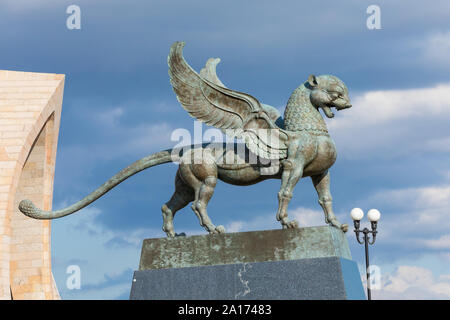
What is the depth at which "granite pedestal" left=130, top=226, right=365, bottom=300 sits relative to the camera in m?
10.5

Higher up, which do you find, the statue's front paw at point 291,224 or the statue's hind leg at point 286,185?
the statue's hind leg at point 286,185

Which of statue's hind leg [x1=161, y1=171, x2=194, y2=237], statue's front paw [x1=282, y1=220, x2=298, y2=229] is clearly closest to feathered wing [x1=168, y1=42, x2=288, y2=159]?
statue's hind leg [x1=161, y1=171, x2=194, y2=237]

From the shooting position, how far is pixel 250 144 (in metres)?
11.5

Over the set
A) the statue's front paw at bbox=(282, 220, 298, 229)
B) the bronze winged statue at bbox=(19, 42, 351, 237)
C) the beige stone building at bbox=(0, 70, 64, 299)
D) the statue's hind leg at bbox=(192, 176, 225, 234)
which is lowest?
the statue's front paw at bbox=(282, 220, 298, 229)

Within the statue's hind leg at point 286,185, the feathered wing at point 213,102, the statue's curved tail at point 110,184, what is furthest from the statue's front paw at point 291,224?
the statue's curved tail at point 110,184

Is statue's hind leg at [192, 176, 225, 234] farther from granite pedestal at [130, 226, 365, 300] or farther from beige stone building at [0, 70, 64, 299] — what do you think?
beige stone building at [0, 70, 64, 299]

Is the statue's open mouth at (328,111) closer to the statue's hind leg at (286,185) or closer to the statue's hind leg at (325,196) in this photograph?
the statue's hind leg at (325,196)

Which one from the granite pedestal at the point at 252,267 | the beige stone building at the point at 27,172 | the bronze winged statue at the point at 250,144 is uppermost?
the beige stone building at the point at 27,172

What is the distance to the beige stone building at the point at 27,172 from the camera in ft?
75.5

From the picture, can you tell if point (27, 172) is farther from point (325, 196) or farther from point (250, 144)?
point (325, 196)

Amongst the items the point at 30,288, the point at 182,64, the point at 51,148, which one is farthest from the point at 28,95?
the point at 182,64

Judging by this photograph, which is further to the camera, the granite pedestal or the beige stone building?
the beige stone building

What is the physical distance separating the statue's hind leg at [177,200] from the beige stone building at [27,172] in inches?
468

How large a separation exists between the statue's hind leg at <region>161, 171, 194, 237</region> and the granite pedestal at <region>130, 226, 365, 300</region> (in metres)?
0.57
